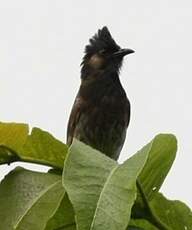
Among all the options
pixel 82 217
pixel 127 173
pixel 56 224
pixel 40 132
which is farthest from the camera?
pixel 40 132

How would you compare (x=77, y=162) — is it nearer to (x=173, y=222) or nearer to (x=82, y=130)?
(x=173, y=222)

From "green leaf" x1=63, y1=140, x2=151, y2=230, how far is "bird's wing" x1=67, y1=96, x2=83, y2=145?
12.6 ft

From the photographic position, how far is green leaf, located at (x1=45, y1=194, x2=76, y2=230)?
1.17m

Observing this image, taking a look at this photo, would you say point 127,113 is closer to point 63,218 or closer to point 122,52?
point 122,52

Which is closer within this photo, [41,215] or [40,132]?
[41,215]

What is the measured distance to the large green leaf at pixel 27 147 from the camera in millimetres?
1187

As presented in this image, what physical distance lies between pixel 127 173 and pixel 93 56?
14.8 feet

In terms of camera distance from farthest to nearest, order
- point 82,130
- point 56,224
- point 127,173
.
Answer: point 82,130 → point 56,224 → point 127,173

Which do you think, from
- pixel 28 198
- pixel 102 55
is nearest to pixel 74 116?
pixel 102 55

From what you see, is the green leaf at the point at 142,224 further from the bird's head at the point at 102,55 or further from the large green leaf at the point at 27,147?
the bird's head at the point at 102,55

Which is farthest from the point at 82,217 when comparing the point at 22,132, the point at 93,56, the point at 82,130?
the point at 93,56

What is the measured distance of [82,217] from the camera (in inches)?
36.7

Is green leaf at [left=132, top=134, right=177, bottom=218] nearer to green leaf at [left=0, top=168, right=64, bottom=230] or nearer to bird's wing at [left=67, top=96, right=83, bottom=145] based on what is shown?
green leaf at [left=0, top=168, right=64, bottom=230]

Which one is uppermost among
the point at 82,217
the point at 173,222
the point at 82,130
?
the point at 82,217
